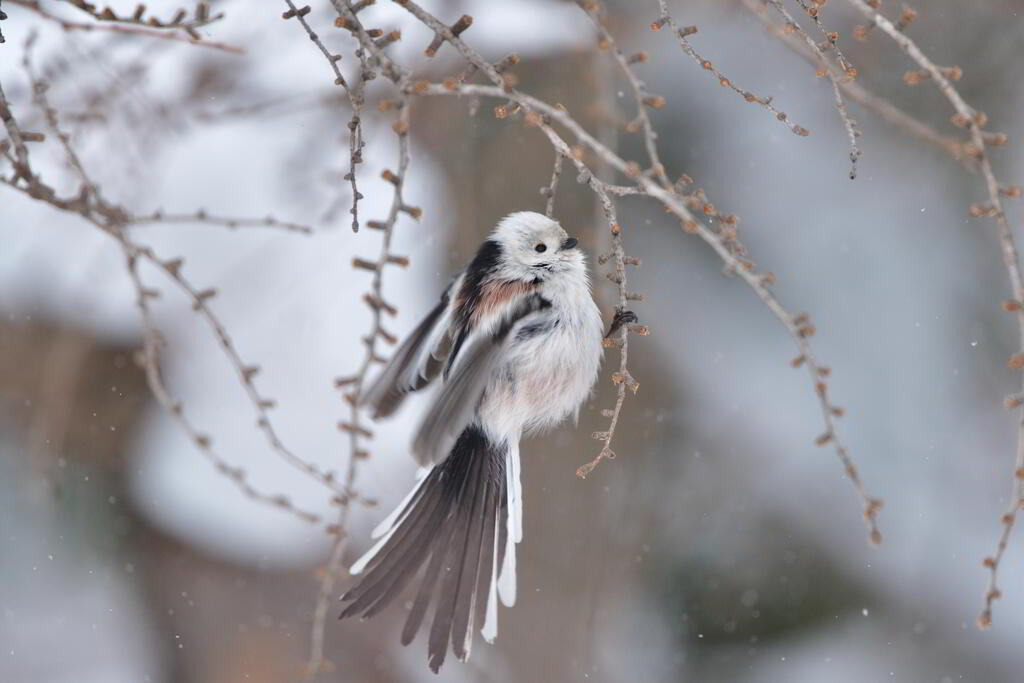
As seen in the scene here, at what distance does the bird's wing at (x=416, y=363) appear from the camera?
2123 millimetres

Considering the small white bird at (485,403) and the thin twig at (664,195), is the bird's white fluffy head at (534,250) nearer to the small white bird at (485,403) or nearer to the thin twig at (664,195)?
the small white bird at (485,403)

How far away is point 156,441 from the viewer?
4.32 meters

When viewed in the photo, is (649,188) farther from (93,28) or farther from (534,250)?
(93,28)

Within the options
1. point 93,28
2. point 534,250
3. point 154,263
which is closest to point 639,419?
point 534,250

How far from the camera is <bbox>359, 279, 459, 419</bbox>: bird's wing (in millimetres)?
2123

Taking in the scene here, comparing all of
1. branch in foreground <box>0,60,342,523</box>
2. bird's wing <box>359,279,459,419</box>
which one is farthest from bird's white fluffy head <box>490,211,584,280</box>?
branch in foreground <box>0,60,342,523</box>

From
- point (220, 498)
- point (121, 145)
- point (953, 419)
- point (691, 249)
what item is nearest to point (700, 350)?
point (691, 249)

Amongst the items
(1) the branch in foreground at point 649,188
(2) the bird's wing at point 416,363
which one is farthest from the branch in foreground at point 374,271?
(2) the bird's wing at point 416,363

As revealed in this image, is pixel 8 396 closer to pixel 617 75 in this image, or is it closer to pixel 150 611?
pixel 150 611

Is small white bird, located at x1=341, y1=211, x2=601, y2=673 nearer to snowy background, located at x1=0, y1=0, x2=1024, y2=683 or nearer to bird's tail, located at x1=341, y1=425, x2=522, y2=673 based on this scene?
bird's tail, located at x1=341, y1=425, x2=522, y2=673

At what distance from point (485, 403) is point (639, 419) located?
214 centimetres

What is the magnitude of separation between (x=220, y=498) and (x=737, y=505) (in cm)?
232

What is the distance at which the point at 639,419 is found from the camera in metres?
4.19

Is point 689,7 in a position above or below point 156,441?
above
